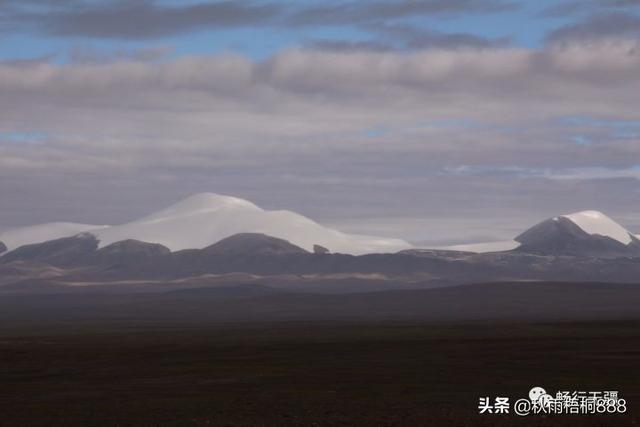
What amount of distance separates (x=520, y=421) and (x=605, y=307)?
154927 millimetres

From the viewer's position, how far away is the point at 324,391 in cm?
5000

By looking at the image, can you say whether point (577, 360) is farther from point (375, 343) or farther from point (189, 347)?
point (189, 347)

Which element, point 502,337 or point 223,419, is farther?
point 502,337

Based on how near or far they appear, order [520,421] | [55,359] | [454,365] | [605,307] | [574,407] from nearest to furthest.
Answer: [520,421] → [574,407] → [454,365] → [55,359] → [605,307]

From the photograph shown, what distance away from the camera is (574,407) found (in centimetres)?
4209

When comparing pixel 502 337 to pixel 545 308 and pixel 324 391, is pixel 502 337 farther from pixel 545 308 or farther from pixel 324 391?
pixel 545 308

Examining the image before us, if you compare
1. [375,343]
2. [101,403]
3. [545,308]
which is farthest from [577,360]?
[545,308]

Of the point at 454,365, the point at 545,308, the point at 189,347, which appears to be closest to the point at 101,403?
the point at 454,365

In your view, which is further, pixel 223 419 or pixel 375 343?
pixel 375 343

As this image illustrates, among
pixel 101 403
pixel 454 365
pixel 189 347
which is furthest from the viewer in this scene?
pixel 189 347

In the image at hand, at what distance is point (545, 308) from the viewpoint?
191 m

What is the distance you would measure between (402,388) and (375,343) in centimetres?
3379

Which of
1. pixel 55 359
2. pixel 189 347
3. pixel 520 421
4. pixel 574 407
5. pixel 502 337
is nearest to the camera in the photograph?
pixel 520 421

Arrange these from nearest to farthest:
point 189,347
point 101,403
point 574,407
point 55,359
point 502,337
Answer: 1. point 574,407
2. point 101,403
3. point 55,359
4. point 189,347
5. point 502,337
